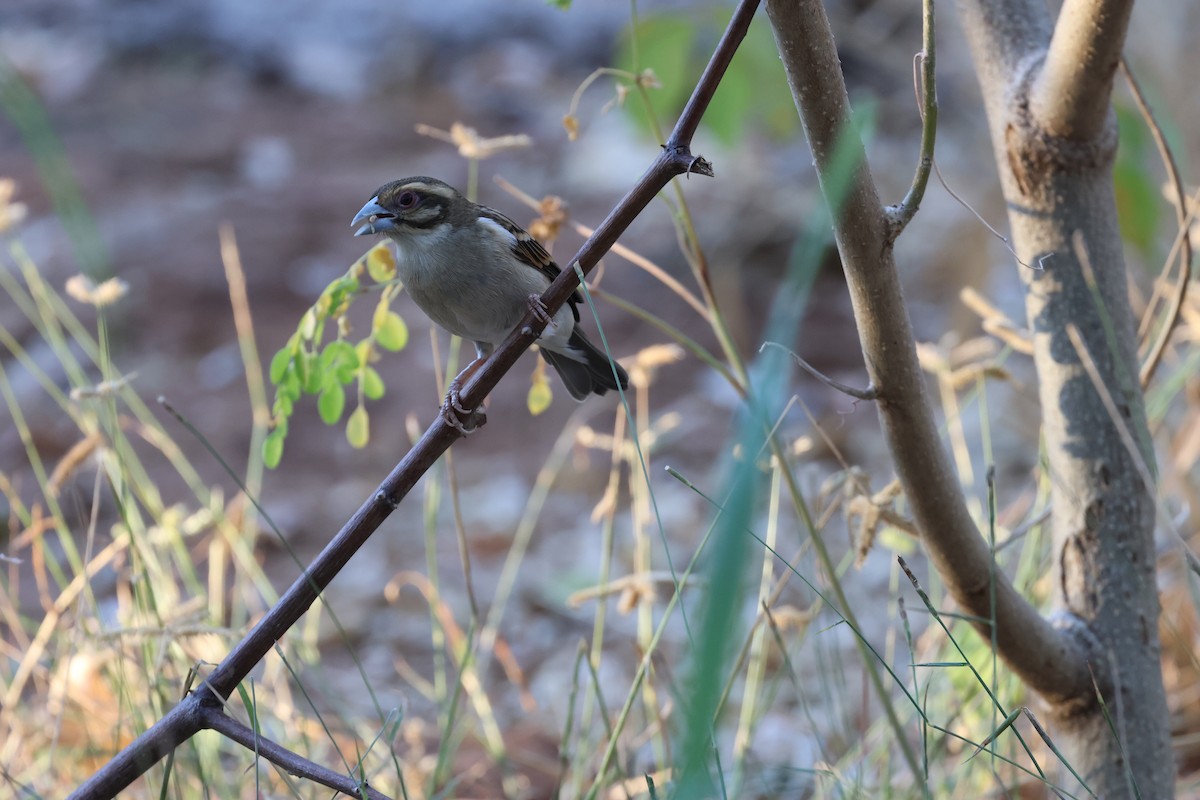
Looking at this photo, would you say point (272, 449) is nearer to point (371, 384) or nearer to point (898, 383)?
point (371, 384)

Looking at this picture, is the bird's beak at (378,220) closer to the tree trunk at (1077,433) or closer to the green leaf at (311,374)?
the green leaf at (311,374)

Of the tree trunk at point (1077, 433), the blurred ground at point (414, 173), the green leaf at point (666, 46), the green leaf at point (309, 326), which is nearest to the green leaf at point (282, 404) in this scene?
the green leaf at point (309, 326)

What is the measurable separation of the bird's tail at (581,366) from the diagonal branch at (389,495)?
3.79 feet

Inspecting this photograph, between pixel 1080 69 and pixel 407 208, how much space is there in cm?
146

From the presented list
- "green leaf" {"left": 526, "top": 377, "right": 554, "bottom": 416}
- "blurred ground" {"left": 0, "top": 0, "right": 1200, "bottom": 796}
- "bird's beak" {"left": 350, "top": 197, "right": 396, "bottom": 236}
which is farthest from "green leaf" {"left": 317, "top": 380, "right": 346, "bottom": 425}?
"blurred ground" {"left": 0, "top": 0, "right": 1200, "bottom": 796}

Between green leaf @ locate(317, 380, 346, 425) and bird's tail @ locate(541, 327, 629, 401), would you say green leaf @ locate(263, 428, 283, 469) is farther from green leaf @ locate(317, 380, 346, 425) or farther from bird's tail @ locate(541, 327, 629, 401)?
bird's tail @ locate(541, 327, 629, 401)

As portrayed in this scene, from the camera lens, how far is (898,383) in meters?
1.65

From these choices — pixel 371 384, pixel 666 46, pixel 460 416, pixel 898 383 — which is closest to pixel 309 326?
pixel 371 384

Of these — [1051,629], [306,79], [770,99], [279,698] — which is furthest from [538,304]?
[306,79]

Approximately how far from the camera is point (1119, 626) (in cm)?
200

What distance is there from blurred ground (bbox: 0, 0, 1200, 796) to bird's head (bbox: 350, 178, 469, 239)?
1921 millimetres

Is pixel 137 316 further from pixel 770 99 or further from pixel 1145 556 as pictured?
pixel 1145 556

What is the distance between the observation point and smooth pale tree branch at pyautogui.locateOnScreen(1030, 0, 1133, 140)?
5.53ft

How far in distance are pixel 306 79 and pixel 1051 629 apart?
756cm
